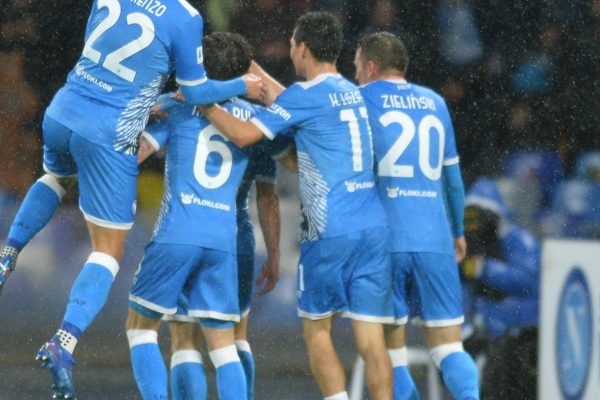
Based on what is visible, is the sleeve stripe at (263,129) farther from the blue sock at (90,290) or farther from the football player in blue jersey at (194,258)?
the blue sock at (90,290)

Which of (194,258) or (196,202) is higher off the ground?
(196,202)

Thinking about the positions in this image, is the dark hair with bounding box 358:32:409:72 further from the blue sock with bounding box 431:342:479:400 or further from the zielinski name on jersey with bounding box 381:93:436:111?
the blue sock with bounding box 431:342:479:400

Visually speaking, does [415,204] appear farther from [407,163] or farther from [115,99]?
[115,99]

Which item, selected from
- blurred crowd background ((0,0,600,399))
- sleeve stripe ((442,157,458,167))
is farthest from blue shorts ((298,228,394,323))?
blurred crowd background ((0,0,600,399))

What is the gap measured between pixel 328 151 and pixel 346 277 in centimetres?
48

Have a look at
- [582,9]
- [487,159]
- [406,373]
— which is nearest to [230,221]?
[406,373]

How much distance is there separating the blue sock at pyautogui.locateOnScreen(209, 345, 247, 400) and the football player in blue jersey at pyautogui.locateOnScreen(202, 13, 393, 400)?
0.97 feet

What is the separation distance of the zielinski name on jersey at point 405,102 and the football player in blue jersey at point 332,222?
0.58 ft

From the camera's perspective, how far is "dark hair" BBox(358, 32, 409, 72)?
16.3 feet

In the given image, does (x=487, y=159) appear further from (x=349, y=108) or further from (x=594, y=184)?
(x=349, y=108)

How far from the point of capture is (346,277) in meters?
4.77

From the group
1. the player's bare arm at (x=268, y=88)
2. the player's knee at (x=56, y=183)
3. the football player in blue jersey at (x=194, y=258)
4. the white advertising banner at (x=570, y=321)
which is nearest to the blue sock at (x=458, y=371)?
the football player in blue jersey at (x=194, y=258)

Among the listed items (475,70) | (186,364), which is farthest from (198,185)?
(475,70)

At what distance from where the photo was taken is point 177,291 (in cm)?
464
